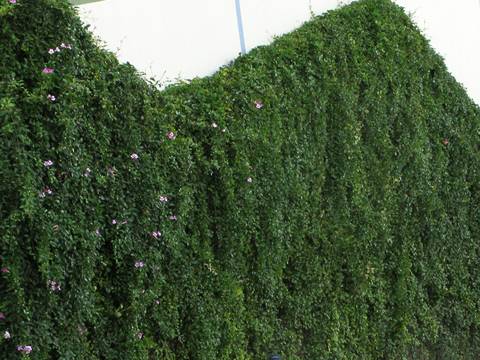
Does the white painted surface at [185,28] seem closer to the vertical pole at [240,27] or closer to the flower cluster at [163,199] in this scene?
the vertical pole at [240,27]

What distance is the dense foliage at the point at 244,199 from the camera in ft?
13.7

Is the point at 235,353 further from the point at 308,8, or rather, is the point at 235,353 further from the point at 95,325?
the point at 308,8

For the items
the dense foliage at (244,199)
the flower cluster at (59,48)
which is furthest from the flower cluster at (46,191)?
the flower cluster at (59,48)

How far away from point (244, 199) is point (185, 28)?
4.18 ft

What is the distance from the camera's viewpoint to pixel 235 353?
5.64m

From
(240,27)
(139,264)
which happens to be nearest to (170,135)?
(139,264)

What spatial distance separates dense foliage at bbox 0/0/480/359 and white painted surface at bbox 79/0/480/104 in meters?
0.18

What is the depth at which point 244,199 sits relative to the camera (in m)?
5.72

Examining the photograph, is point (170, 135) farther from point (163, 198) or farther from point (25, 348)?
point (25, 348)

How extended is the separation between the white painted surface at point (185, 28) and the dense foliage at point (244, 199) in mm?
181

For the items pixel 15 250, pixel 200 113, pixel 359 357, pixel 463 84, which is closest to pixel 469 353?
pixel 359 357

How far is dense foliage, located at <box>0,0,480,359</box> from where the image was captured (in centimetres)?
418

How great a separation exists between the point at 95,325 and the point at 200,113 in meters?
1.61

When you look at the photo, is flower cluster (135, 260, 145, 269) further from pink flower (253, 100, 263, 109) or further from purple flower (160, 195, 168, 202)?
pink flower (253, 100, 263, 109)
